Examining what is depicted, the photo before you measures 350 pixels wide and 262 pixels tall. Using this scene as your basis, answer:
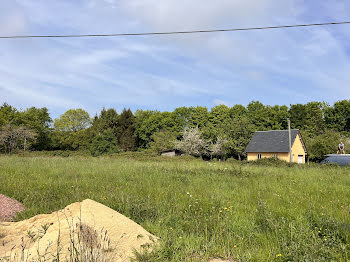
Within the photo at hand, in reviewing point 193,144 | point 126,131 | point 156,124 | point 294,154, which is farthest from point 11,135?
point 294,154

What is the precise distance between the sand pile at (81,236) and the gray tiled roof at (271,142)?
3769cm

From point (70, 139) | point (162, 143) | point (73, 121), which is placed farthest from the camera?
point (73, 121)

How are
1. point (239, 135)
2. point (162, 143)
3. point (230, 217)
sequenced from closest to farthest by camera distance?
point (230, 217)
point (162, 143)
point (239, 135)

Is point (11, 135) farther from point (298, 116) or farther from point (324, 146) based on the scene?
point (298, 116)

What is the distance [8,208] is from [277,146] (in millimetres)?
38217

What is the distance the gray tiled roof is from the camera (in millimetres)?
39188

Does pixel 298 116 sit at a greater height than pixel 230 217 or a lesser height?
greater

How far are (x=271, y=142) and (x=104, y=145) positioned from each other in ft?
85.5

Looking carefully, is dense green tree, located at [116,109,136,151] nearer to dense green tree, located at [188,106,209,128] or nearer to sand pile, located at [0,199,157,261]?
dense green tree, located at [188,106,209,128]

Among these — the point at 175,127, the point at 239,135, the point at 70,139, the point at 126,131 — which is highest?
the point at 175,127

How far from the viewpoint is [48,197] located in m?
7.45

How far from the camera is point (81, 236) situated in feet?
12.6

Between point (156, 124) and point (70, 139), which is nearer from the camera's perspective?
point (156, 124)

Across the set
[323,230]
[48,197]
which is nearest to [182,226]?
[323,230]
